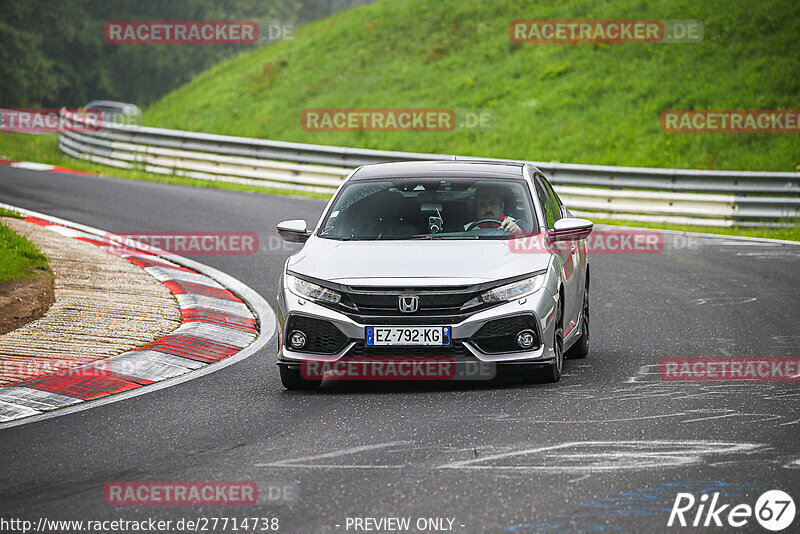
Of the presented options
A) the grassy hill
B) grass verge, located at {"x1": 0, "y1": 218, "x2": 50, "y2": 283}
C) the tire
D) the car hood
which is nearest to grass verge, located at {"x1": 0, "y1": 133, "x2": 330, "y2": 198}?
the grassy hill

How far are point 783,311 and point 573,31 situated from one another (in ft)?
78.9

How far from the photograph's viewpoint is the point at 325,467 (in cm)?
622

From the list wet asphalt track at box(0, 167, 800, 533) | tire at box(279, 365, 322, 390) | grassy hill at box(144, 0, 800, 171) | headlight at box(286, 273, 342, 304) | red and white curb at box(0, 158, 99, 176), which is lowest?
wet asphalt track at box(0, 167, 800, 533)

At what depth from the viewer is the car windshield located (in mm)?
9078

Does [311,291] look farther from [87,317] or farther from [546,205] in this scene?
[87,317]

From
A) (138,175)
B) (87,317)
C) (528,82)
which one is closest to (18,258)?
(87,317)

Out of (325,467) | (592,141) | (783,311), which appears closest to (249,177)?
(592,141)

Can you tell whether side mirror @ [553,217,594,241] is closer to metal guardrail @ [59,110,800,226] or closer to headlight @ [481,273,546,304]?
headlight @ [481,273,546,304]

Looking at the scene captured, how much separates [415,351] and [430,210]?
5.09 feet

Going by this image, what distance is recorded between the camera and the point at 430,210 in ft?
30.3

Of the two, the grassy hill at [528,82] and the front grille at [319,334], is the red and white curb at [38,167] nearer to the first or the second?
the grassy hill at [528,82]

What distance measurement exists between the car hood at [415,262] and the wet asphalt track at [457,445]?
0.83 m

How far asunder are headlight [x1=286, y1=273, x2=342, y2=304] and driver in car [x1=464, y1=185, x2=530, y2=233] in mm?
1411

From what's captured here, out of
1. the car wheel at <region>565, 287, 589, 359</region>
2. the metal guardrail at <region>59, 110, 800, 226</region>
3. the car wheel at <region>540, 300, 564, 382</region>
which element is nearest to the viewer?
the car wheel at <region>540, 300, 564, 382</region>
